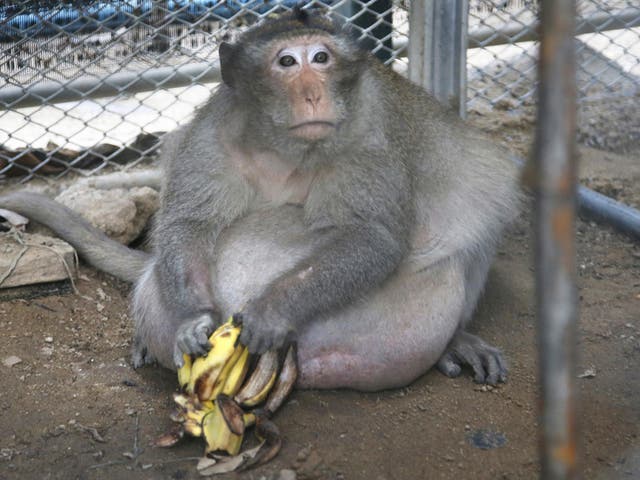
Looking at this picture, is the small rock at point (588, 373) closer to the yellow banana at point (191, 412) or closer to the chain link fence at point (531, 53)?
the yellow banana at point (191, 412)

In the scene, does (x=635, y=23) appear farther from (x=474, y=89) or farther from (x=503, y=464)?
(x=503, y=464)

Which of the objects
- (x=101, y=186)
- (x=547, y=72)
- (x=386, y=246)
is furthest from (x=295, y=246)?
(x=547, y=72)

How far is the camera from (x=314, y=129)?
3414 mm

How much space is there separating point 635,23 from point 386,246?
375 cm

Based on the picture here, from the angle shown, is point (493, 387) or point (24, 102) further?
point (24, 102)

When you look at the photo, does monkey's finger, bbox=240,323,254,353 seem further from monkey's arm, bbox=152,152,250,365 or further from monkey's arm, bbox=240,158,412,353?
monkey's arm, bbox=152,152,250,365

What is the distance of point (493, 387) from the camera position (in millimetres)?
3945

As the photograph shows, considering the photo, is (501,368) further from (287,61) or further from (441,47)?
(441,47)

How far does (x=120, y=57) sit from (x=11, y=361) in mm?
2208

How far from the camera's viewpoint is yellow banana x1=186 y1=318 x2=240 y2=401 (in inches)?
138

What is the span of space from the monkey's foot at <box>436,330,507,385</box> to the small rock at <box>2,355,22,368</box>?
182cm

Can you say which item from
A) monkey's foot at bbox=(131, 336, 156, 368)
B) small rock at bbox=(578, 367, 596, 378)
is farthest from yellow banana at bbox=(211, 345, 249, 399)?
small rock at bbox=(578, 367, 596, 378)

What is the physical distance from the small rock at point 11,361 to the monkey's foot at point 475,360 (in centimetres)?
182

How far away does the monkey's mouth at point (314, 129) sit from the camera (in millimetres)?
3414
